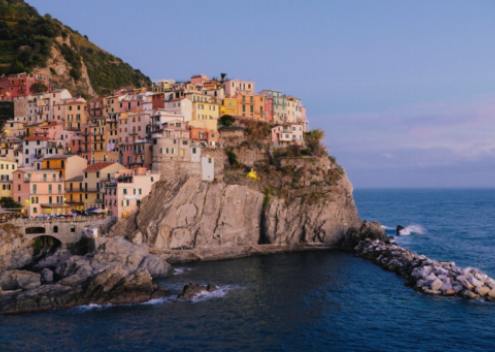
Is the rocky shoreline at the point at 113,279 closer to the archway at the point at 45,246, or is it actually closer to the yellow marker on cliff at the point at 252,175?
the archway at the point at 45,246

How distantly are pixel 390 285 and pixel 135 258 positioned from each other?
2579 centimetres

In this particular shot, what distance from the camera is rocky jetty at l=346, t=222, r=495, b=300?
170 feet

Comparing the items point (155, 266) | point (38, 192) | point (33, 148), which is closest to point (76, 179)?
point (38, 192)

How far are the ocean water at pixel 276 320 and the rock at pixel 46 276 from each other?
7.81 metres

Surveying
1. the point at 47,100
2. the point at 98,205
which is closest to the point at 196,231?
the point at 98,205

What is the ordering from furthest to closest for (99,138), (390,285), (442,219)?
(442,219) → (99,138) → (390,285)

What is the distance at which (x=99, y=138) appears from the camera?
82.4m

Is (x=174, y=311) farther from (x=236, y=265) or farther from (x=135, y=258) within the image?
(x=236, y=265)

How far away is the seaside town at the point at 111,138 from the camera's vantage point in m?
70.9

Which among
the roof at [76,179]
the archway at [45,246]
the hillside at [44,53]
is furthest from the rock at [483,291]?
the hillside at [44,53]

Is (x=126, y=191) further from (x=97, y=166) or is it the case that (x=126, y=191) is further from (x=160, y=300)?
(x=160, y=300)

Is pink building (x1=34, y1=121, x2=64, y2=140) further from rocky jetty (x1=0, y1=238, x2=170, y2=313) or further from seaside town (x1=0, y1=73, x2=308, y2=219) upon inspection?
rocky jetty (x1=0, y1=238, x2=170, y2=313)

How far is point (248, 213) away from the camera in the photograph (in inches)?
3027

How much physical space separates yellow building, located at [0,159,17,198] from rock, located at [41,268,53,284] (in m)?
20.4
